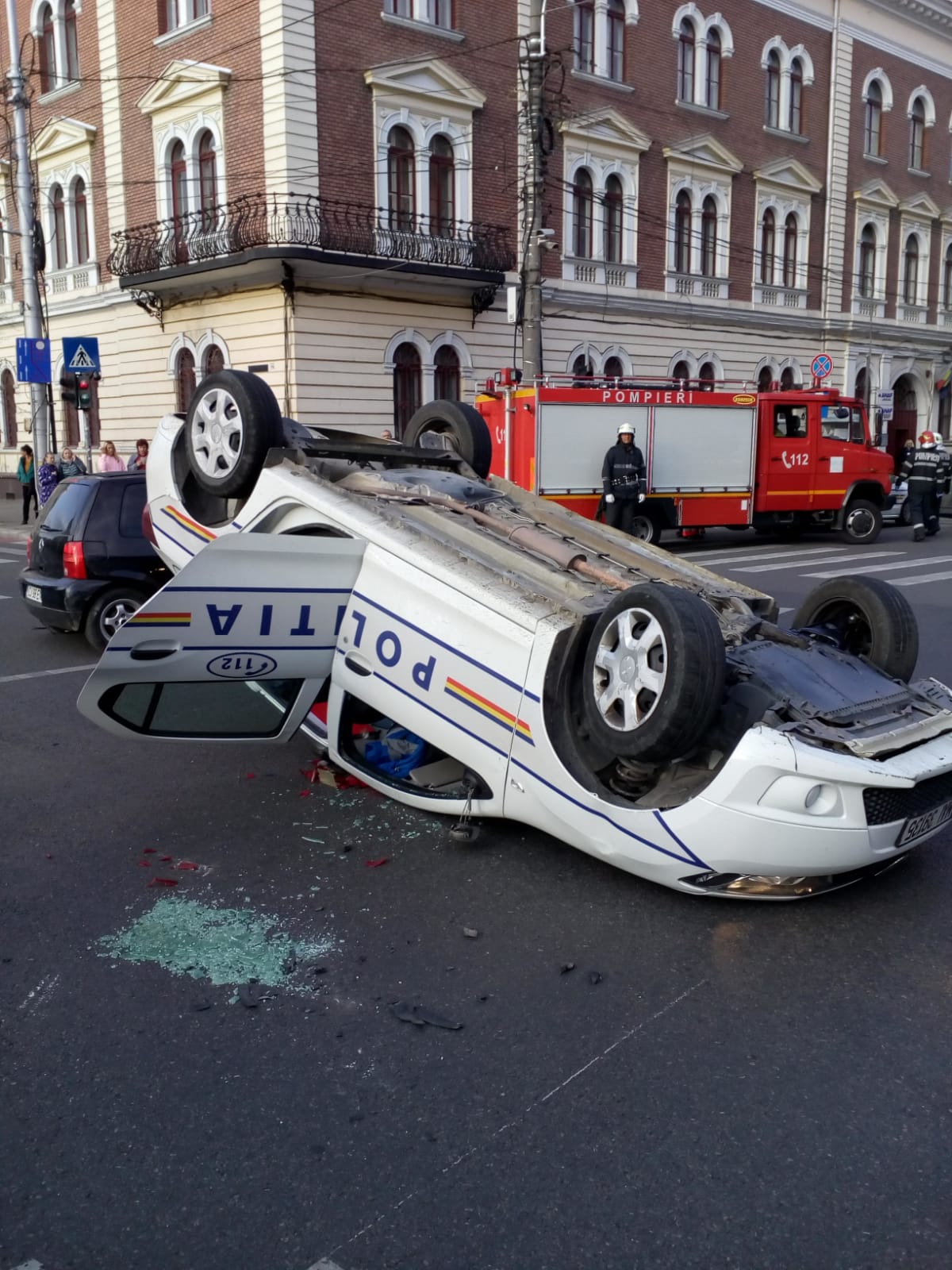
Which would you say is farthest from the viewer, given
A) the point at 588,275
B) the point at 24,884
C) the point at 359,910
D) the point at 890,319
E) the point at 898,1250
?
the point at 890,319

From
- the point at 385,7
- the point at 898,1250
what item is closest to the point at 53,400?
the point at 385,7

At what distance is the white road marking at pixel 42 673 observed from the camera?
8.30 metres

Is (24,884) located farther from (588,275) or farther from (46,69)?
(46,69)

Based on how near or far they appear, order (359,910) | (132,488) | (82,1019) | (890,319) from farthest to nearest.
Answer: (890,319)
(132,488)
(359,910)
(82,1019)

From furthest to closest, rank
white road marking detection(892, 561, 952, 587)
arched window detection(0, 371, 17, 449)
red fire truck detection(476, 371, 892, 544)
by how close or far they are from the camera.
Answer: arched window detection(0, 371, 17, 449), red fire truck detection(476, 371, 892, 544), white road marking detection(892, 561, 952, 587)

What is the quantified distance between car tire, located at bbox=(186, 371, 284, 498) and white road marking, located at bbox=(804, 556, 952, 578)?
31.9 feet

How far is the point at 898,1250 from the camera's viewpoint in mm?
2508

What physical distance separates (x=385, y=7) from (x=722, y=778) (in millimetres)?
22672

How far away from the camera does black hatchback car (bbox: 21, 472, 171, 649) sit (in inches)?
360

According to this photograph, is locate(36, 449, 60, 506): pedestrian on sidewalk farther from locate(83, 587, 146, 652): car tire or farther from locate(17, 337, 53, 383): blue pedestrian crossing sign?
locate(83, 587, 146, 652): car tire

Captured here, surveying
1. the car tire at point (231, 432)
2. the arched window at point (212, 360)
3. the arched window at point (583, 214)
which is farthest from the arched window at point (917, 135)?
the car tire at point (231, 432)

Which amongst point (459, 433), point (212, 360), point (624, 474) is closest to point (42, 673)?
point (459, 433)

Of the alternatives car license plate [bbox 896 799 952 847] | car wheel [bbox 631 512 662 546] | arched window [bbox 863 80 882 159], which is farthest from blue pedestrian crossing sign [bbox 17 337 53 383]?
arched window [bbox 863 80 882 159]

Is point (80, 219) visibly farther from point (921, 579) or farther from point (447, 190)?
point (921, 579)
